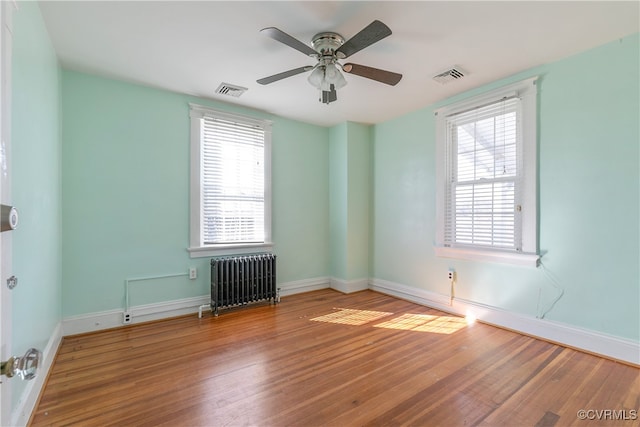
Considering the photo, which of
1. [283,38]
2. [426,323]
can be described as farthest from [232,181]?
[426,323]

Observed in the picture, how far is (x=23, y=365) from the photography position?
2.91 ft

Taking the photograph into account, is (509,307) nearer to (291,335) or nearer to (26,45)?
(291,335)

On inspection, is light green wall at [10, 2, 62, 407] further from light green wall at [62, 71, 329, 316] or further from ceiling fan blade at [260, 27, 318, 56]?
ceiling fan blade at [260, 27, 318, 56]

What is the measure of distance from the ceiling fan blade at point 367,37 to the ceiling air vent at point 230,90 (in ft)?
4.95

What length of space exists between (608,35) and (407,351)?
312 cm

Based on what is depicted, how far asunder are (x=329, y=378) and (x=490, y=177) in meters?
2.69

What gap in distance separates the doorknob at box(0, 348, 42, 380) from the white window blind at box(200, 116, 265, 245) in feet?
9.20

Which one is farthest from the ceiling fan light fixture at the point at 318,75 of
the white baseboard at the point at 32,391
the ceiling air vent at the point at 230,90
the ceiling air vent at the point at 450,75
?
the white baseboard at the point at 32,391

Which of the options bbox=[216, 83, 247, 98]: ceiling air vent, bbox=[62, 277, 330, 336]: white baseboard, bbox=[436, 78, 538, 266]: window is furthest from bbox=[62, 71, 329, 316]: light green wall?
bbox=[436, 78, 538, 266]: window

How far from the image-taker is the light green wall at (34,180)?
1631 millimetres

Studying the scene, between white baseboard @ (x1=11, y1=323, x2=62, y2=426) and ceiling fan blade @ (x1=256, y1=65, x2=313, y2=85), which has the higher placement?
ceiling fan blade @ (x1=256, y1=65, x2=313, y2=85)

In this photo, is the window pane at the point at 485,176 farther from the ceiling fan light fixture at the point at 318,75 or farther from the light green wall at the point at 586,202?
the ceiling fan light fixture at the point at 318,75

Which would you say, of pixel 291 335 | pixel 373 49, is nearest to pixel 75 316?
pixel 291 335

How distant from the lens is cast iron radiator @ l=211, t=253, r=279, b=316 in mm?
3498
